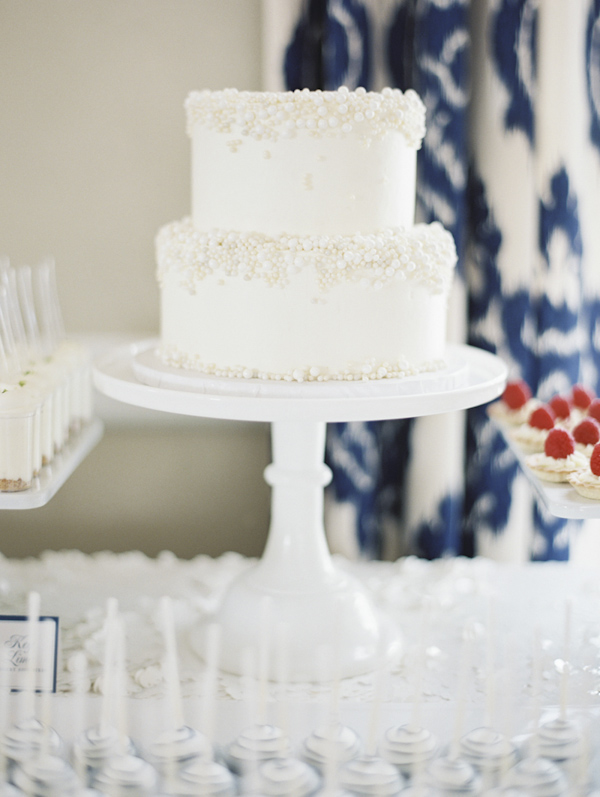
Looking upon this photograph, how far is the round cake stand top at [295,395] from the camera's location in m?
1.09

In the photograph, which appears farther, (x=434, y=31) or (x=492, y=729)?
(x=434, y=31)

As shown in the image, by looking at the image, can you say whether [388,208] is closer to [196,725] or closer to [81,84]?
[196,725]

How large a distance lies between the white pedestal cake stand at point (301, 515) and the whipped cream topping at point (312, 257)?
15 cm

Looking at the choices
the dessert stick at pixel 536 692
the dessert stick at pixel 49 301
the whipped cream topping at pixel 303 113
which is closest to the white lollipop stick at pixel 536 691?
the dessert stick at pixel 536 692

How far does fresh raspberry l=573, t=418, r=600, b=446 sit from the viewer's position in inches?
52.9

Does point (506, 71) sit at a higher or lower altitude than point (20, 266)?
higher

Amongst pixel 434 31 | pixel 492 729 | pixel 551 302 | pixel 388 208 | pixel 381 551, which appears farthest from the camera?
pixel 381 551

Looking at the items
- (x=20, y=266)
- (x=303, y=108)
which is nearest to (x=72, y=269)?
(x=20, y=266)

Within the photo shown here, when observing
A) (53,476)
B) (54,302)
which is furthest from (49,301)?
(53,476)

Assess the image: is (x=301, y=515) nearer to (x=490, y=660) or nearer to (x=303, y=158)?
(x=490, y=660)

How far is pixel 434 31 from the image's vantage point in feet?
5.44

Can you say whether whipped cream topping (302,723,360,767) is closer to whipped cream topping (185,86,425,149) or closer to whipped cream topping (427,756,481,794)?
whipped cream topping (427,756,481,794)

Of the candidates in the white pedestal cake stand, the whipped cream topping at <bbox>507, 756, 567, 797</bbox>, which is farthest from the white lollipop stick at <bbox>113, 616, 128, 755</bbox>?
the whipped cream topping at <bbox>507, 756, 567, 797</bbox>

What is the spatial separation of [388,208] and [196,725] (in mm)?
784
